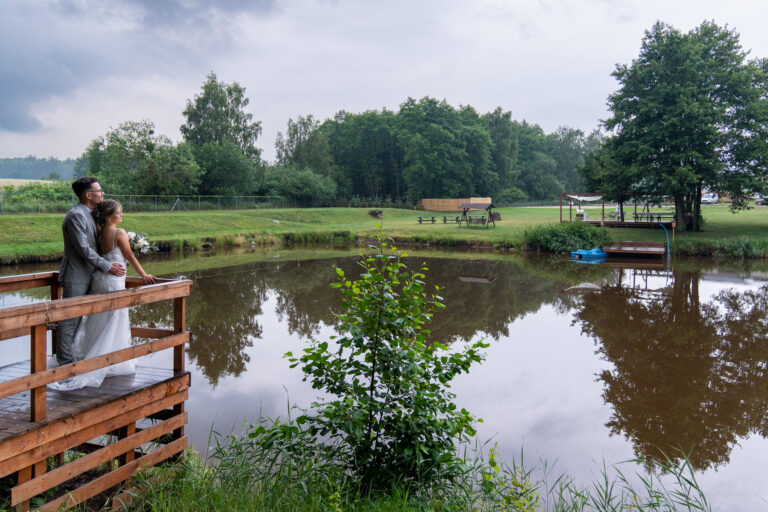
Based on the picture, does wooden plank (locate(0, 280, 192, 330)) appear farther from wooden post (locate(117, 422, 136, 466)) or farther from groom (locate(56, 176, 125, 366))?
wooden post (locate(117, 422, 136, 466))

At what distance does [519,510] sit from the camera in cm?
413

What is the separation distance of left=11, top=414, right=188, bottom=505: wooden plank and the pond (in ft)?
3.44

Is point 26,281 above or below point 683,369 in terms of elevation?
above

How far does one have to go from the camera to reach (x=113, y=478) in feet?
14.0

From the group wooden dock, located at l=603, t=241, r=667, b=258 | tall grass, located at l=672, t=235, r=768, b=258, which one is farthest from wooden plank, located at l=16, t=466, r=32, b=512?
tall grass, located at l=672, t=235, r=768, b=258

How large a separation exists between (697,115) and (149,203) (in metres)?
34.3

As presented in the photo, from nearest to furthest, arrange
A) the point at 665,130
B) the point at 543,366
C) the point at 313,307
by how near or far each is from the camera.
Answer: the point at 543,366
the point at 313,307
the point at 665,130

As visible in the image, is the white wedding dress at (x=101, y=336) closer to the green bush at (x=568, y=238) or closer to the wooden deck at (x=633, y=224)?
the green bush at (x=568, y=238)

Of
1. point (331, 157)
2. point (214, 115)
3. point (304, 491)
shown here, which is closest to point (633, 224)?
point (304, 491)

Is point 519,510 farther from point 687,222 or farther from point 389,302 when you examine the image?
point 687,222

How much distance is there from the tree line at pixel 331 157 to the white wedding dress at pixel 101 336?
40520mm

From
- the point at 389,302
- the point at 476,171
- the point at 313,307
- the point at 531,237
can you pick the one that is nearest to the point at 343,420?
the point at 389,302

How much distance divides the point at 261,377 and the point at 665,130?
971 inches

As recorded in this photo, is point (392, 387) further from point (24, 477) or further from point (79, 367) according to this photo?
point (24, 477)
